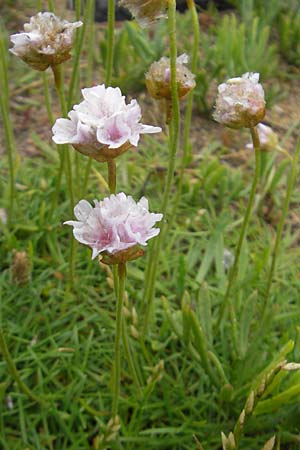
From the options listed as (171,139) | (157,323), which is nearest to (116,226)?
(171,139)

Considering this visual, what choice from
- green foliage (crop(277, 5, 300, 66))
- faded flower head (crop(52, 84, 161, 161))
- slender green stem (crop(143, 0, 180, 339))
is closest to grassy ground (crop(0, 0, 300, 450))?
slender green stem (crop(143, 0, 180, 339))

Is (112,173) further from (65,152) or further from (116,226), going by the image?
(65,152)

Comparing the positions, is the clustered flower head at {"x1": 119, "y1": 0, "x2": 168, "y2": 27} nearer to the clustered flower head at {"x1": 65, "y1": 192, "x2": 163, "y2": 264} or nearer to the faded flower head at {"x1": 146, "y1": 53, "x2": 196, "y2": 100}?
the faded flower head at {"x1": 146, "y1": 53, "x2": 196, "y2": 100}

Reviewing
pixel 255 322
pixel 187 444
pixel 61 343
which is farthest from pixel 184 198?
pixel 187 444

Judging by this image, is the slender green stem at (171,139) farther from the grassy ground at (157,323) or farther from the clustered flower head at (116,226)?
the clustered flower head at (116,226)

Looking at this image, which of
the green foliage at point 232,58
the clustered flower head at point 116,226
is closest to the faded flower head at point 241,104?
the clustered flower head at point 116,226
